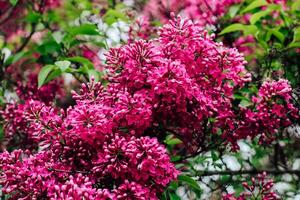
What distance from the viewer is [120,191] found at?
1950 mm

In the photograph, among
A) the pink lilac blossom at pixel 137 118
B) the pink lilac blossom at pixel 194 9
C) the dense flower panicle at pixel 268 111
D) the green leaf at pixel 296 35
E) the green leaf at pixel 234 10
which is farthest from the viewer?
the pink lilac blossom at pixel 194 9

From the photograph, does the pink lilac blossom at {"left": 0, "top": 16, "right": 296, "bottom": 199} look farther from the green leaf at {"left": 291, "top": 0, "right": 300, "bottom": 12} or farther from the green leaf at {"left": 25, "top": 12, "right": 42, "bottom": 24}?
the green leaf at {"left": 25, "top": 12, "right": 42, "bottom": 24}

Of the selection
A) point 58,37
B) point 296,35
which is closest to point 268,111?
point 296,35

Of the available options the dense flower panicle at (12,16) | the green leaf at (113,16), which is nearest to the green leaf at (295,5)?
the green leaf at (113,16)

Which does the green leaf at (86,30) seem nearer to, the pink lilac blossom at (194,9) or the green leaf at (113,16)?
the green leaf at (113,16)

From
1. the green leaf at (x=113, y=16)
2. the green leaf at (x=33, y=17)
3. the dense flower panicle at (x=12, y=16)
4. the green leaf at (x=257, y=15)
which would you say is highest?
the dense flower panicle at (x=12, y=16)

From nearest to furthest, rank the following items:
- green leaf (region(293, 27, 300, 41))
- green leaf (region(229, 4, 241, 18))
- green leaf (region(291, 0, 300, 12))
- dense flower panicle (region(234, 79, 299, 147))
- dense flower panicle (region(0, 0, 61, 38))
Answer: dense flower panicle (region(234, 79, 299, 147)) → green leaf (region(293, 27, 300, 41)) → green leaf (region(291, 0, 300, 12)) → green leaf (region(229, 4, 241, 18)) → dense flower panicle (region(0, 0, 61, 38))

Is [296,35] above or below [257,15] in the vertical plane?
below

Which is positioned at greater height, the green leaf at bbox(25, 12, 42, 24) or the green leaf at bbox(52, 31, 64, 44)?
the green leaf at bbox(25, 12, 42, 24)

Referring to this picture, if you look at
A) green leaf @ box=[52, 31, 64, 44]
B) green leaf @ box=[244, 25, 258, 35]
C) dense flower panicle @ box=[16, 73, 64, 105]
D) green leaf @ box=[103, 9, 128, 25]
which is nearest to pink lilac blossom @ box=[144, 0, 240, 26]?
green leaf @ box=[244, 25, 258, 35]

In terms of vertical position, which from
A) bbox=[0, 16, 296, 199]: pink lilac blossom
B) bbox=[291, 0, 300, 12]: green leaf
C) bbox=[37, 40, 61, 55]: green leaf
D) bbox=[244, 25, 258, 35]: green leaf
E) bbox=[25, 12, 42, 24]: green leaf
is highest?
bbox=[25, 12, 42, 24]: green leaf

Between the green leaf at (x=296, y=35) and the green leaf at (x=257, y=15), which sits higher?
the green leaf at (x=257, y=15)

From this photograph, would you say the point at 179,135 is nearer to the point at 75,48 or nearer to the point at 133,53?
the point at 133,53

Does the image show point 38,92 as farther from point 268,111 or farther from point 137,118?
point 268,111
